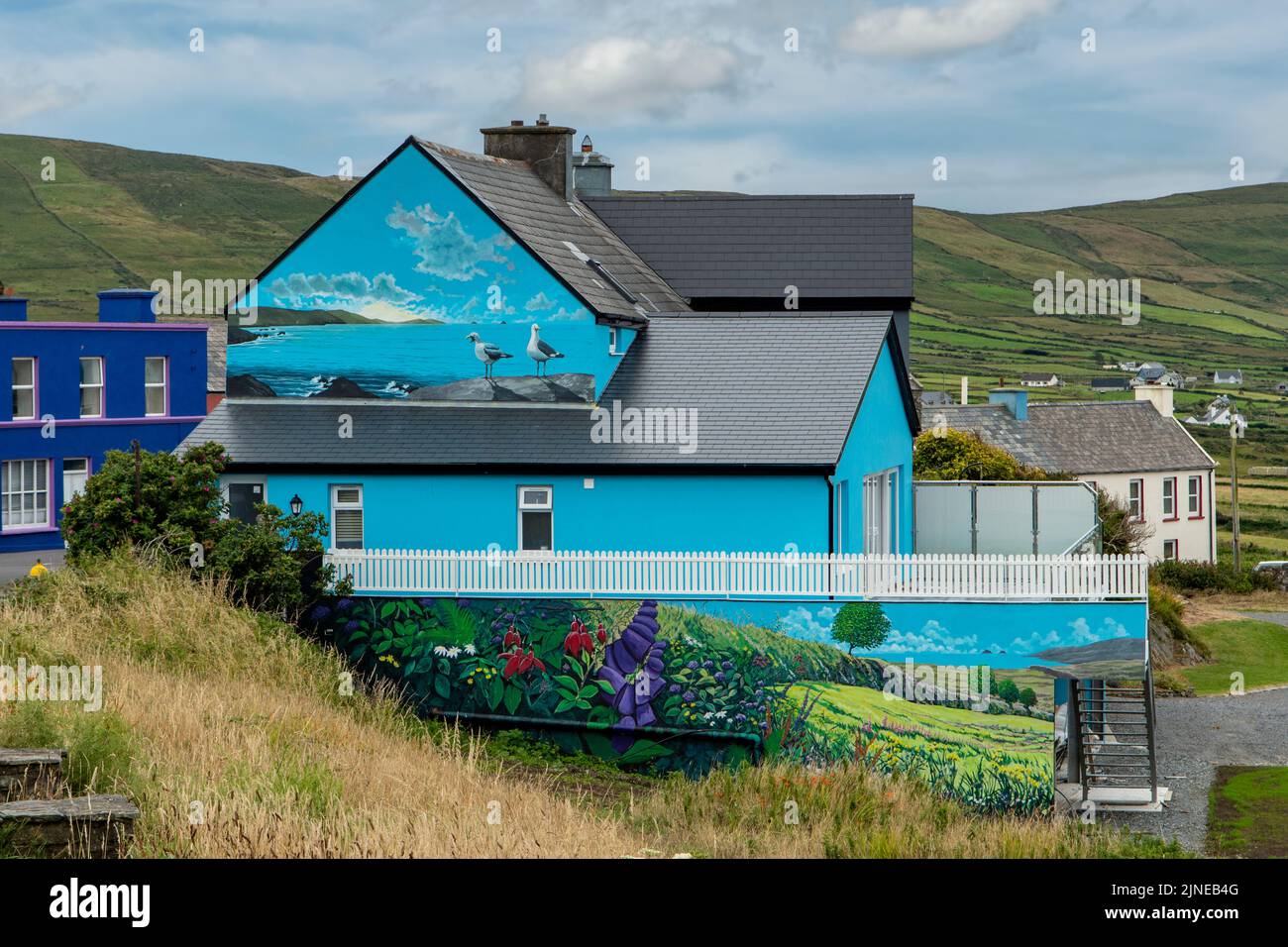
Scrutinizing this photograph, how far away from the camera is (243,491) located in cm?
2981

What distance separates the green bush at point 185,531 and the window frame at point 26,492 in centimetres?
2060

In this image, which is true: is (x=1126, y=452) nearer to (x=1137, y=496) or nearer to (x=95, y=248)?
(x=1137, y=496)

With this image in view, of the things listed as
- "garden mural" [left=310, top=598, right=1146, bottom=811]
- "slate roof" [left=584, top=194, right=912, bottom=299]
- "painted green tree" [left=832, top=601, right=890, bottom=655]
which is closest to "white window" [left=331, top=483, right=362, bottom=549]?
"garden mural" [left=310, top=598, right=1146, bottom=811]

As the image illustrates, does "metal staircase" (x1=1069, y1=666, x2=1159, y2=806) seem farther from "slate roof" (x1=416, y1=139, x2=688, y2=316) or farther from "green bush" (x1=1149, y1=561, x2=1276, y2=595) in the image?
"green bush" (x1=1149, y1=561, x2=1276, y2=595)

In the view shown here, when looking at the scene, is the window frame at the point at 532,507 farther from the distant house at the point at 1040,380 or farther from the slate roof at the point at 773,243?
the distant house at the point at 1040,380

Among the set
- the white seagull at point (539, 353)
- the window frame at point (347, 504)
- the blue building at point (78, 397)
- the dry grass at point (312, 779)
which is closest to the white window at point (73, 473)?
the blue building at point (78, 397)

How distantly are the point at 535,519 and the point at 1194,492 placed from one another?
4827 centimetres

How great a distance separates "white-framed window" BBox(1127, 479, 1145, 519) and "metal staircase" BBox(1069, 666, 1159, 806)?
A: 36.4 m

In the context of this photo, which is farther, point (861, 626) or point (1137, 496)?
point (1137, 496)

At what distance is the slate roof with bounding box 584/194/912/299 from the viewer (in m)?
39.3

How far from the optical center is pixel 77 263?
168875 millimetres

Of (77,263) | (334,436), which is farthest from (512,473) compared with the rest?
(77,263)

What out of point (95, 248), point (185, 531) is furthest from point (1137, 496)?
point (95, 248)

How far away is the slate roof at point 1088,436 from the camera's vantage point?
65.6 m
